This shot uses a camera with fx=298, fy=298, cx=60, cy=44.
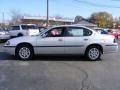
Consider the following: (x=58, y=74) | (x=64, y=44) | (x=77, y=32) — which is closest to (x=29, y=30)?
(x=77, y=32)

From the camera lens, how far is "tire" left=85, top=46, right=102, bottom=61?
1230 cm

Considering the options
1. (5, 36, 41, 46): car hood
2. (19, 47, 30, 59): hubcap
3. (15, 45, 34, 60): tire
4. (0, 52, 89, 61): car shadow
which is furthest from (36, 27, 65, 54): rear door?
(0, 52, 89, 61): car shadow

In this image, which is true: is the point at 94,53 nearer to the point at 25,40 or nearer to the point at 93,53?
the point at 93,53

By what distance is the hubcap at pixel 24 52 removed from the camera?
12250mm

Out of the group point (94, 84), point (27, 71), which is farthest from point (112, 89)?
point (27, 71)

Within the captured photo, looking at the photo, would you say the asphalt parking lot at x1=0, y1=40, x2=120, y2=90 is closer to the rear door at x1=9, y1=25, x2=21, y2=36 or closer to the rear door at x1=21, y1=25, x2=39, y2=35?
the rear door at x1=21, y1=25, x2=39, y2=35

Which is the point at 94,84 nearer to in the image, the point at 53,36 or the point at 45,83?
the point at 45,83

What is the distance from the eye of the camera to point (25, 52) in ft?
40.2

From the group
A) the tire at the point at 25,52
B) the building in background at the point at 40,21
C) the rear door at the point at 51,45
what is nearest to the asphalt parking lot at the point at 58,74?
the tire at the point at 25,52

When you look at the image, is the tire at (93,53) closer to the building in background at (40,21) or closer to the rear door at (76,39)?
the rear door at (76,39)

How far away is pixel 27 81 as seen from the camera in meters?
8.04

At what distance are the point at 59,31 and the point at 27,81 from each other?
470cm

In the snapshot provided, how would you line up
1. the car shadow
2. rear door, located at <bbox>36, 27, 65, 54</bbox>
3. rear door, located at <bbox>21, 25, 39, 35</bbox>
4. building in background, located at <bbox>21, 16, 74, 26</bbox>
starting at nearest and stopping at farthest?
rear door, located at <bbox>36, 27, 65, 54</bbox>, the car shadow, rear door, located at <bbox>21, 25, 39, 35</bbox>, building in background, located at <bbox>21, 16, 74, 26</bbox>

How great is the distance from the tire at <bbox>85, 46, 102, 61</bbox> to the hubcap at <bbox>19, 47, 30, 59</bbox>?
2.44 meters
